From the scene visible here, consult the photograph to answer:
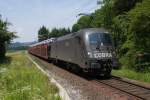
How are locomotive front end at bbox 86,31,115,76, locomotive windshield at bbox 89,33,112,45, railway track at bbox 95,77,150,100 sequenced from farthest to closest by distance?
locomotive windshield at bbox 89,33,112,45 → locomotive front end at bbox 86,31,115,76 → railway track at bbox 95,77,150,100

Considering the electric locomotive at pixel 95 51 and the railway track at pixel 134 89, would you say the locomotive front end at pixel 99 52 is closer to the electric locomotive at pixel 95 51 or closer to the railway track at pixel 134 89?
the electric locomotive at pixel 95 51

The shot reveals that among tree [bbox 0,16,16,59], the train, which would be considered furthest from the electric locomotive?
tree [bbox 0,16,16,59]

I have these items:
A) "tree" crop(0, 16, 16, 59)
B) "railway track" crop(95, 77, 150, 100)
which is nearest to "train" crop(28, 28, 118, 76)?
"railway track" crop(95, 77, 150, 100)

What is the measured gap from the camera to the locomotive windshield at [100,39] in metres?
20.5

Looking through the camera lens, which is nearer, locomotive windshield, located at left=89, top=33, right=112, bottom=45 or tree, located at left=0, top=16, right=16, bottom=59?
locomotive windshield, located at left=89, top=33, right=112, bottom=45

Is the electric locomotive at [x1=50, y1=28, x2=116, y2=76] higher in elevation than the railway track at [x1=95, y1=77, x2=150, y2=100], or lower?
higher

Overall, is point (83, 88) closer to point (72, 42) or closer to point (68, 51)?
point (72, 42)

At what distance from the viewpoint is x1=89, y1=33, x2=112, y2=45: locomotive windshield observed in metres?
20.5

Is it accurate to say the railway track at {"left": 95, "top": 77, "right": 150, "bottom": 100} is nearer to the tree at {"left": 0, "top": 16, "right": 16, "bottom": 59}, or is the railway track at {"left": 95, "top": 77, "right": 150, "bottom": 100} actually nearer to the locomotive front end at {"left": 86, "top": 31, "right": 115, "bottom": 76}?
the locomotive front end at {"left": 86, "top": 31, "right": 115, "bottom": 76}

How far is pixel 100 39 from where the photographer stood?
2069 centimetres

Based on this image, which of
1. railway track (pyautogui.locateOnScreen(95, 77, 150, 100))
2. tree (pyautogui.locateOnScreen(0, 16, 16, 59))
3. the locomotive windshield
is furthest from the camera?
tree (pyautogui.locateOnScreen(0, 16, 16, 59))

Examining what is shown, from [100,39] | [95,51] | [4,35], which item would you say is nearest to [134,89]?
[95,51]

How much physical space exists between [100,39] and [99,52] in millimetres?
1051

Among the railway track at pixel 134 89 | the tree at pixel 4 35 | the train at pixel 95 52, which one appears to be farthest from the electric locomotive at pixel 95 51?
the tree at pixel 4 35
